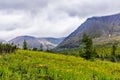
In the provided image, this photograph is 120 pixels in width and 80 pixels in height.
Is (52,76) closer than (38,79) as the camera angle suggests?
No

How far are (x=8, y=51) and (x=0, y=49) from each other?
82.2 inches

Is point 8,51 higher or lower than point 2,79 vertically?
higher

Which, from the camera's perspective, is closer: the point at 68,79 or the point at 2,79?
the point at 2,79

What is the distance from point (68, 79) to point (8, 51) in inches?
708

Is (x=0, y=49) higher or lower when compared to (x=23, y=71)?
higher

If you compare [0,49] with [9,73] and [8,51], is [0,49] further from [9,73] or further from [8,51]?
[9,73]

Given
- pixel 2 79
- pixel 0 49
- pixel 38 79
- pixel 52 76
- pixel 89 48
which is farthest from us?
pixel 89 48

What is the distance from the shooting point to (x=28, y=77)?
66.4ft

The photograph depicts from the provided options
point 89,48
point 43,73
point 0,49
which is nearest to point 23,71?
point 43,73

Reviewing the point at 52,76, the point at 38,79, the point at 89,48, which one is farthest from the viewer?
the point at 89,48

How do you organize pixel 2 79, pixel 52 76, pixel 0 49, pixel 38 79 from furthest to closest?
pixel 0 49 → pixel 52 76 → pixel 38 79 → pixel 2 79

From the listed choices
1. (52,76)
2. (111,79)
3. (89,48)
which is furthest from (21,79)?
(89,48)

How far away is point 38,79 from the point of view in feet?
65.7

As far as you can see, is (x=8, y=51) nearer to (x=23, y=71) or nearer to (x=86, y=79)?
(x=23, y=71)
